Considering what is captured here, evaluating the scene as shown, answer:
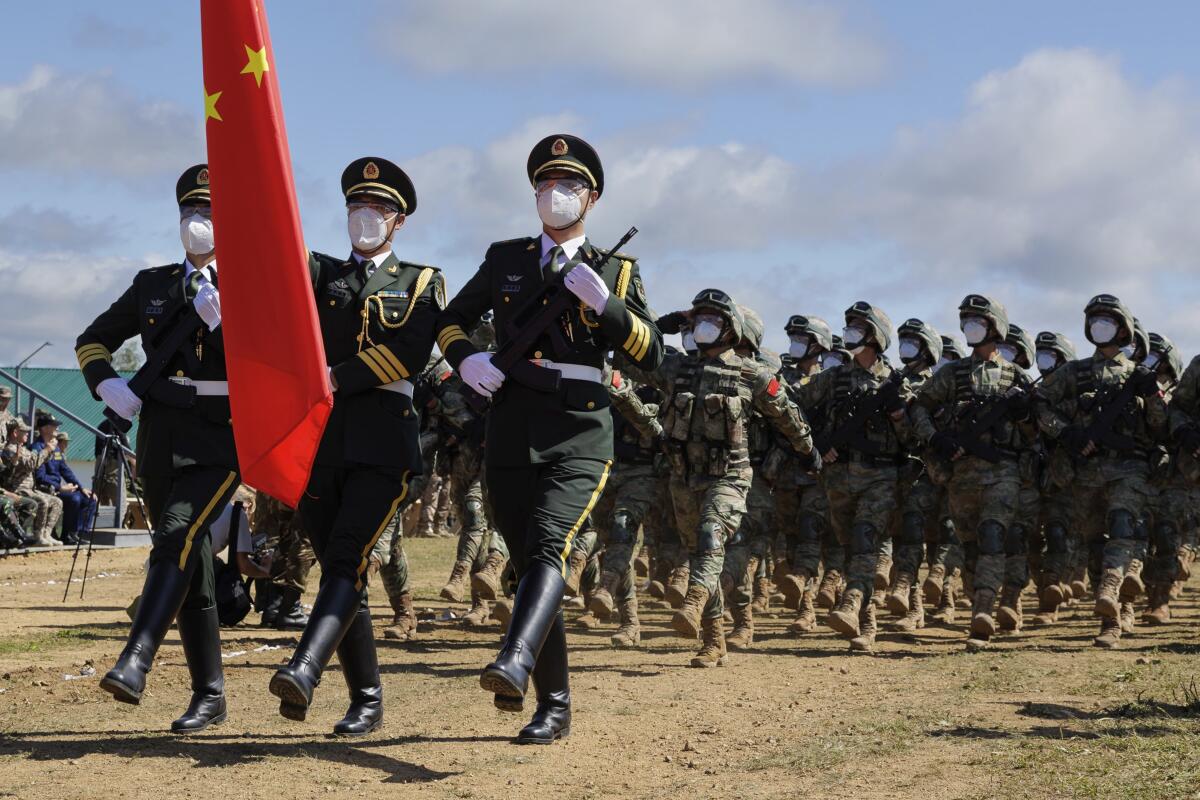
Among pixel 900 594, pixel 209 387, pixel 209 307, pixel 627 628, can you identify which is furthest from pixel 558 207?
pixel 900 594

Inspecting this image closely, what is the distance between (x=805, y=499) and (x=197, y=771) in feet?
27.6

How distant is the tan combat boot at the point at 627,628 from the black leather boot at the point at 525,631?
17.4 ft

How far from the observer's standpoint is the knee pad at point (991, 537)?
1214cm

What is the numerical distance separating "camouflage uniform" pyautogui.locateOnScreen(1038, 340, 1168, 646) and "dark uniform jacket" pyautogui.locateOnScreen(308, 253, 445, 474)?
6.89 m

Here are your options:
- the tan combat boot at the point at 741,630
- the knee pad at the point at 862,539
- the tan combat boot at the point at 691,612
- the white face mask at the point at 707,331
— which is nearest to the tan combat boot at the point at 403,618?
the tan combat boot at the point at 741,630

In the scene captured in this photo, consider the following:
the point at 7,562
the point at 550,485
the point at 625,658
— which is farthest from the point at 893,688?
the point at 7,562

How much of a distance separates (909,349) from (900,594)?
227 cm

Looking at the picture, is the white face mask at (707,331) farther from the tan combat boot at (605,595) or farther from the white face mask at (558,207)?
the white face mask at (558,207)

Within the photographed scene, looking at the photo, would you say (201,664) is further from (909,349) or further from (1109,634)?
(909,349)

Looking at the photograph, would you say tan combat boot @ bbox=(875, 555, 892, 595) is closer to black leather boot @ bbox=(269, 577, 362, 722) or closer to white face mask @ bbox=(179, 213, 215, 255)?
black leather boot @ bbox=(269, 577, 362, 722)

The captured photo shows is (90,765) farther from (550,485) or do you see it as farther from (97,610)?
(97,610)

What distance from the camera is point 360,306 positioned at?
7.14m

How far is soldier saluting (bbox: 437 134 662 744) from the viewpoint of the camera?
6523mm

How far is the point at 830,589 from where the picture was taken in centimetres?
1334
